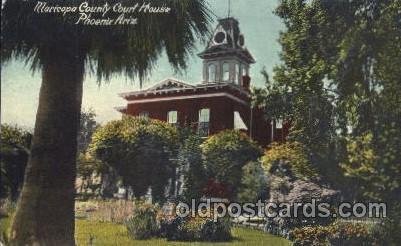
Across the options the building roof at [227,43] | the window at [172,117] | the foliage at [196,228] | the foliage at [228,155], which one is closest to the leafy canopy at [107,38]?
the building roof at [227,43]

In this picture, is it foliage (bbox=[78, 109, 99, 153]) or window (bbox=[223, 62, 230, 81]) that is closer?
window (bbox=[223, 62, 230, 81])

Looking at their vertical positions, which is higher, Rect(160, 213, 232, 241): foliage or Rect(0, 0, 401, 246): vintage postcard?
Rect(0, 0, 401, 246): vintage postcard

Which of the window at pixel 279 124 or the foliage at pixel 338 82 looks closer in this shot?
the foliage at pixel 338 82

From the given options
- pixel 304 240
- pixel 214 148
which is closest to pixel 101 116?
pixel 214 148

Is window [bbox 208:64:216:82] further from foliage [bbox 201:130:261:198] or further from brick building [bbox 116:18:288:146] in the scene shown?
foliage [bbox 201:130:261:198]

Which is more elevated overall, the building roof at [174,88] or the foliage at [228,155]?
the building roof at [174,88]

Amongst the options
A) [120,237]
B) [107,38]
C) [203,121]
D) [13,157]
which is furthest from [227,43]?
[13,157]

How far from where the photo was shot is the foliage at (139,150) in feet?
21.4

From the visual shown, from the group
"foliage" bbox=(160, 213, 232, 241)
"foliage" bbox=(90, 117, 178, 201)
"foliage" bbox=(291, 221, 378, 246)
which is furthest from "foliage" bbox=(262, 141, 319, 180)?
"foliage" bbox=(90, 117, 178, 201)

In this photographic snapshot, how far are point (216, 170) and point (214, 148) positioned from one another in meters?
0.25

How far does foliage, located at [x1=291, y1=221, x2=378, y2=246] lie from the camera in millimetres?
6012

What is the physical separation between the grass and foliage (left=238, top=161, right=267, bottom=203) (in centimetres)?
35

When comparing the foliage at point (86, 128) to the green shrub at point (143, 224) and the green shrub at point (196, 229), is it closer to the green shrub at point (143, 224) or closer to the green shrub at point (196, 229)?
the green shrub at point (143, 224)

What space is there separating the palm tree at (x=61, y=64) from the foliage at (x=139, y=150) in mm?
385
